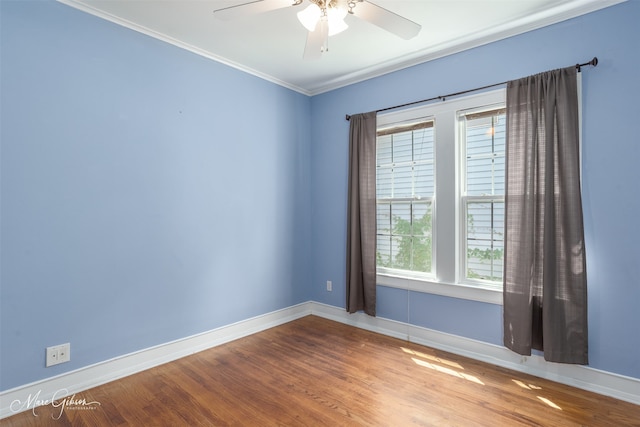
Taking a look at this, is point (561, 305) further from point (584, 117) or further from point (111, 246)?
point (111, 246)

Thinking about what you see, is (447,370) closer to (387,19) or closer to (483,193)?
(483,193)

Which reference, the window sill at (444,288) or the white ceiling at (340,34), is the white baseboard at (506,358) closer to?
the window sill at (444,288)

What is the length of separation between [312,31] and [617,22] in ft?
6.93

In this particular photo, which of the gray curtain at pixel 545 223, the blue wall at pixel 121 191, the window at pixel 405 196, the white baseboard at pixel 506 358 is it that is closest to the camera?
the blue wall at pixel 121 191

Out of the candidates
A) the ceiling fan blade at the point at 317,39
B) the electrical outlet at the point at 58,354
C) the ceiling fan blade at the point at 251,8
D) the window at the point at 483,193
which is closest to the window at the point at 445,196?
the window at the point at 483,193

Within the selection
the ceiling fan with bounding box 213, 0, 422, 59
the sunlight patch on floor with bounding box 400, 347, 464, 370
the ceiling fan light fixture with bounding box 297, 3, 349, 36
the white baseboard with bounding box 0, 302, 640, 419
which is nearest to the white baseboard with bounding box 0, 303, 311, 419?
the white baseboard with bounding box 0, 302, 640, 419

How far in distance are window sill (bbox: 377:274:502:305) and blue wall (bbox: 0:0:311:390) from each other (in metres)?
1.30

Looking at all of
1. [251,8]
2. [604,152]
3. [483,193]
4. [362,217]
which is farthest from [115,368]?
[604,152]

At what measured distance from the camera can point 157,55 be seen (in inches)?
113

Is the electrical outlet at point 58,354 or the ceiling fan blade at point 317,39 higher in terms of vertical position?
the ceiling fan blade at point 317,39

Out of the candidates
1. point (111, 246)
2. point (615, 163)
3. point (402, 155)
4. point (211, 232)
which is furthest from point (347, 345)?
point (615, 163)

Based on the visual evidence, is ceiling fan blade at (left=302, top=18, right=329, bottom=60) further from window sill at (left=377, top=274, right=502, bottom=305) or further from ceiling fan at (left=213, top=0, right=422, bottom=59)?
window sill at (left=377, top=274, right=502, bottom=305)

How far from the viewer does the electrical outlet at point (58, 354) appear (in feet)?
7.57

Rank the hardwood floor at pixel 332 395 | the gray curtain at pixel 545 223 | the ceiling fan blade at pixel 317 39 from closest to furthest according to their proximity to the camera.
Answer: the ceiling fan blade at pixel 317 39 < the hardwood floor at pixel 332 395 < the gray curtain at pixel 545 223
